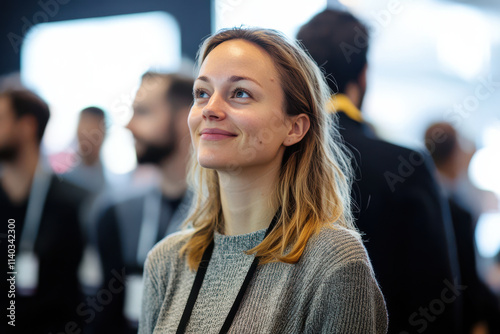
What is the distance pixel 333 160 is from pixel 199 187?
0.46 metres

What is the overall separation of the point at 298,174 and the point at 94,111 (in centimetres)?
230

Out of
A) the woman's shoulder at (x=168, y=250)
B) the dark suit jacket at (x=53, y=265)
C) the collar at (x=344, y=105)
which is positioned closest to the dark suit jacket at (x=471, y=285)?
the collar at (x=344, y=105)

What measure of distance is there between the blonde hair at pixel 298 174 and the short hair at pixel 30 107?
1.76 m

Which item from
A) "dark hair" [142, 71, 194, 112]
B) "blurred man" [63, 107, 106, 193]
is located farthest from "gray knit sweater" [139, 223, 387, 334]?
"blurred man" [63, 107, 106, 193]

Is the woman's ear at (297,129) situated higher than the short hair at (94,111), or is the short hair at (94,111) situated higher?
the woman's ear at (297,129)

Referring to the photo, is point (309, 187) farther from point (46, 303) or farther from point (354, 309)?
point (46, 303)

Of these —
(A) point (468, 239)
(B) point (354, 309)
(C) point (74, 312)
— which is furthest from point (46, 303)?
(A) point (468, 239)

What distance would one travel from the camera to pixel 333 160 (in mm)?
1508

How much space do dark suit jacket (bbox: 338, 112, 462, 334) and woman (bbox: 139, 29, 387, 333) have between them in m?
0.20

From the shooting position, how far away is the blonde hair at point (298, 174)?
1355 millimetres

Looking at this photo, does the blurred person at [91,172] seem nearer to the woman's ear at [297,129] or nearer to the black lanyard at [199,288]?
the black lanyard at [199,288]

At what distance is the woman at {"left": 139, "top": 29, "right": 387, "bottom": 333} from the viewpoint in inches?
48.1

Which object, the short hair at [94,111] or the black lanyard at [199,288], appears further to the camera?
the short hair at [94,111]

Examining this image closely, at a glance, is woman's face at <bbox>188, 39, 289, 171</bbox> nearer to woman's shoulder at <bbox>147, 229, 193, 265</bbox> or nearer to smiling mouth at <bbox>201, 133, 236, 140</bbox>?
smiling mouth at <bbox>201, 133, 236, 140</bbox>
